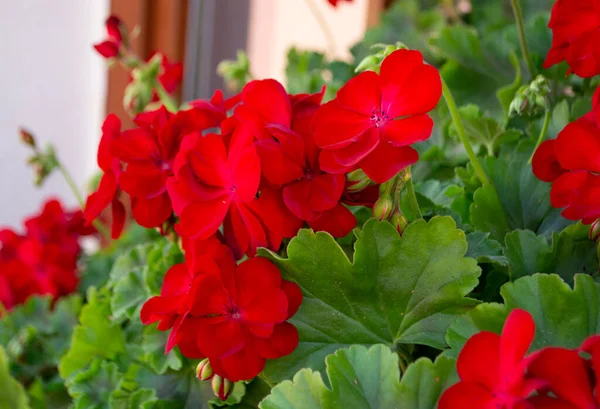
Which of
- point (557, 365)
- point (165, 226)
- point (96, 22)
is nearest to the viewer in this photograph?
point (557, 365)

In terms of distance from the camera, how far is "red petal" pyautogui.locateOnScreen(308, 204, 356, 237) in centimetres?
37

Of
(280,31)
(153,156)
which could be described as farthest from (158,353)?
(280,31)

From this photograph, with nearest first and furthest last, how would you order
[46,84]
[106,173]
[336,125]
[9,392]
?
1. [336,125]
2. [106,173]
3. [9,392]
4. [46,84]

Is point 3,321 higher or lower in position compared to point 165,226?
lower

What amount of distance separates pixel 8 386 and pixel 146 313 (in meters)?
0.28

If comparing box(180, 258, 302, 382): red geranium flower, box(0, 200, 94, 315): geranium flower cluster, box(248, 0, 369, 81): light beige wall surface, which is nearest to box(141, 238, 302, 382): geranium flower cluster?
box(180, 258, 302, 382): red geranium flower

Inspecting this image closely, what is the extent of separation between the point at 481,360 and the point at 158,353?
0.32m

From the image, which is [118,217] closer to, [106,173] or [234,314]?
[106,173]

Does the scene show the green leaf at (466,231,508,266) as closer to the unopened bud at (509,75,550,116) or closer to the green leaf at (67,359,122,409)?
the unopened bud at (509,75,550,116)

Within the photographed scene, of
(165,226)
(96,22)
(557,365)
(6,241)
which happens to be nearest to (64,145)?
(96,22)

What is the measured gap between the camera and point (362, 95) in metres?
0.36

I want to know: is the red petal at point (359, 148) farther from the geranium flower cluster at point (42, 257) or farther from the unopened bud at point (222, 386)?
the geranium flower cluster at point (42, 257)

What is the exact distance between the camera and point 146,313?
1.26 feet

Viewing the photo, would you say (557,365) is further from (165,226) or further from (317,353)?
(165,226)
